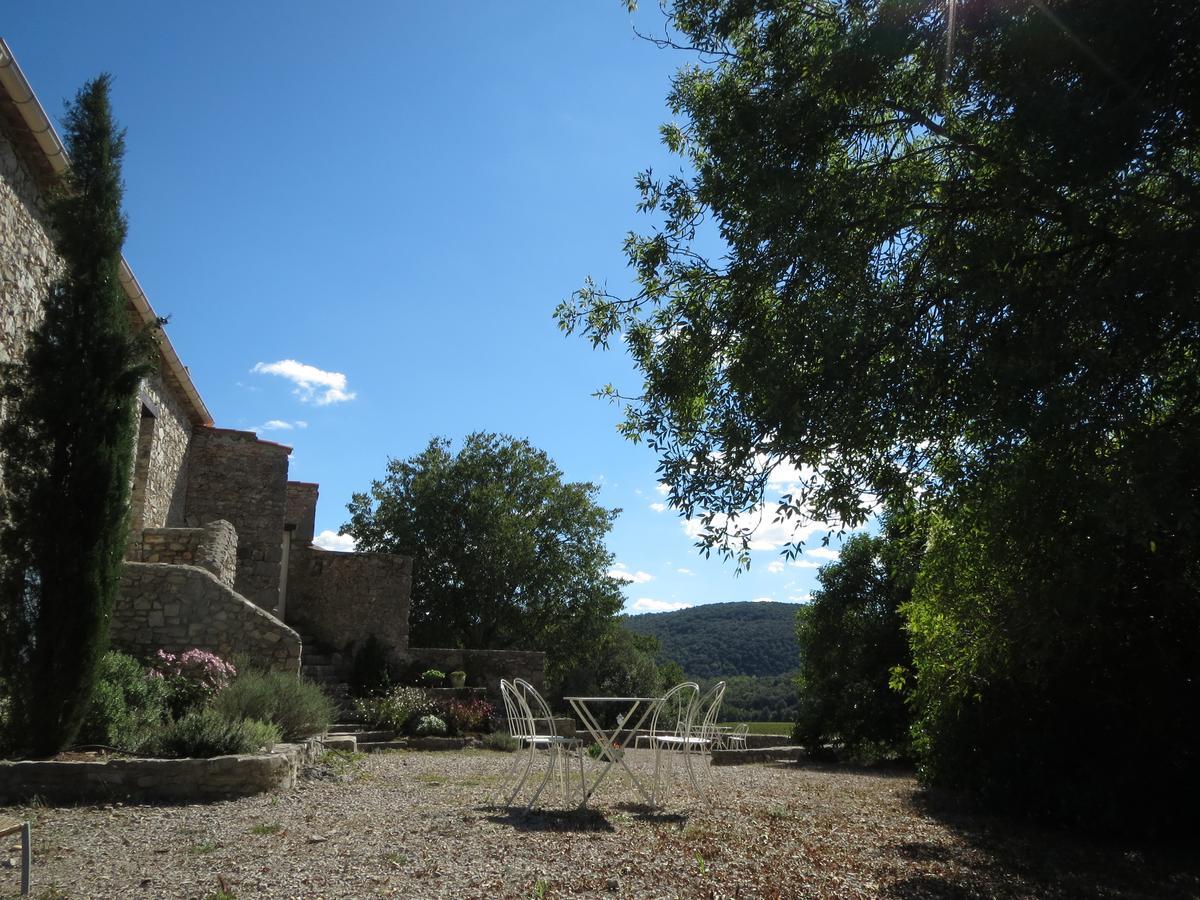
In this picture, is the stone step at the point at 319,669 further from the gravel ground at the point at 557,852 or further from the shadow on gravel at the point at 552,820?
the shadow on gravel at the point at 552,820

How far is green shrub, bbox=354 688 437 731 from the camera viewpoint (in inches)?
463

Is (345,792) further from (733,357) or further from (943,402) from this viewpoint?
(943,402)

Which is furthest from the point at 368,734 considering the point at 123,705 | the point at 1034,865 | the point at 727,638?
the point at 727,638

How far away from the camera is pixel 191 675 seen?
833 cm

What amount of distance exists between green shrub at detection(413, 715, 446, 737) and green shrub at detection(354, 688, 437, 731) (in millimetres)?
184

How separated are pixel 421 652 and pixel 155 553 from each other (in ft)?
15.8

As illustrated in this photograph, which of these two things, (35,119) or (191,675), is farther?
(191,675)

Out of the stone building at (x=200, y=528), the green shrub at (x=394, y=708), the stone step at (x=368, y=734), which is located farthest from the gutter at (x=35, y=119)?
the green shrub at (x=394, y=708)

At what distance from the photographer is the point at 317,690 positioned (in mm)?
8523

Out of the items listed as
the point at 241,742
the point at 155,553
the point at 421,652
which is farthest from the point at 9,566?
the point at 421,652

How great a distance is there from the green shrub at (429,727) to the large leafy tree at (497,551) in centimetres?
929

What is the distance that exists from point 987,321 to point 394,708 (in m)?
9.49

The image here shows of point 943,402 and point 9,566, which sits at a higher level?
point 943,402

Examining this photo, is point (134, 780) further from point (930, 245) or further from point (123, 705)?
point (930, 245)
